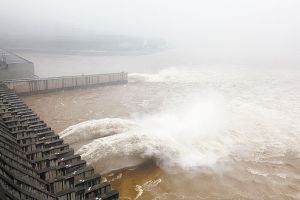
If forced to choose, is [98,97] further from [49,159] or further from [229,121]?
[49,159]

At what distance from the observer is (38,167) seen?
10375 mm

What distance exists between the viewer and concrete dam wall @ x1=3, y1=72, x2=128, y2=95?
31.2 m

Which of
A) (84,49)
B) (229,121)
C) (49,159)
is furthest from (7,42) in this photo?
(49,159)

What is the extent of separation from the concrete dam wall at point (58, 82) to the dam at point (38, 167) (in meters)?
13.5

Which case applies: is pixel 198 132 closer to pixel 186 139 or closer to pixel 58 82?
pixel 186 139

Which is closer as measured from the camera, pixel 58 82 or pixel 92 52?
pixel 58 82

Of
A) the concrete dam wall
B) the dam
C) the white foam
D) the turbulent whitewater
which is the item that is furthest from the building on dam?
the white foam

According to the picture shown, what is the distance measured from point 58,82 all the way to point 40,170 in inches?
1047

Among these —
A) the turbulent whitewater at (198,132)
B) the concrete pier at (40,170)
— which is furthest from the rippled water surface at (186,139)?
the concrete pier at (40,170)

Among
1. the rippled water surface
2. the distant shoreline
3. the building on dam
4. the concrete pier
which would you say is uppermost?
the distant shoreline

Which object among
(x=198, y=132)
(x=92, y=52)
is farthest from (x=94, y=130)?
(x=92, y=52)

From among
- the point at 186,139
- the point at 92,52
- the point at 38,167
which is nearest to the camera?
the point at 38,167

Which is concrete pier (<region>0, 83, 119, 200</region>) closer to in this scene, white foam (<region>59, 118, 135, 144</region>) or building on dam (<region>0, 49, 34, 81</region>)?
white foam (<region>59, 118, 135, 144</region>)

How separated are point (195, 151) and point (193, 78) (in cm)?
3234
